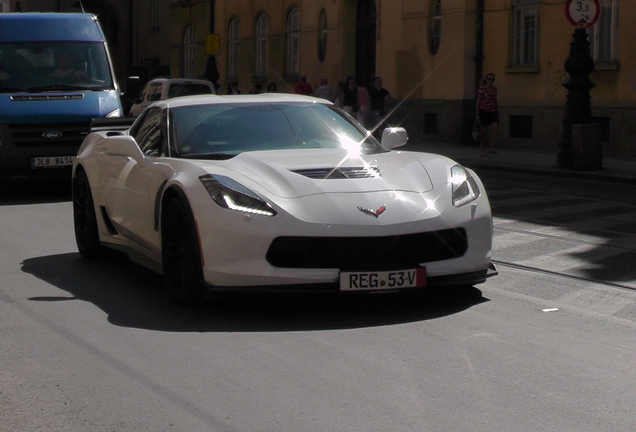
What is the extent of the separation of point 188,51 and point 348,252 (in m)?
40.2

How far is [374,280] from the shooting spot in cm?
632

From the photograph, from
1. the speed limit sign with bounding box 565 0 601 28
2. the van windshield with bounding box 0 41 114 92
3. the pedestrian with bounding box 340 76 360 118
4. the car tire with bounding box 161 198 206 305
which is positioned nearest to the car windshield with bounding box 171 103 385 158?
the car tire with bounding box 161 198 206 305

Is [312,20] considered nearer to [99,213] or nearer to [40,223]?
[40,223]

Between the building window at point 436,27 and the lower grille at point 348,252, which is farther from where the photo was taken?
the building window at point 436,27

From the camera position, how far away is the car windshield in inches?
293

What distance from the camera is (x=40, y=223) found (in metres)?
11.5

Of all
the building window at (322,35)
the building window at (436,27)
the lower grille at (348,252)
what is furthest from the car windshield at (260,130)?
the building window at (322,35)

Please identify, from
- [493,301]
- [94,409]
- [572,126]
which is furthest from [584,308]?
[572,126]

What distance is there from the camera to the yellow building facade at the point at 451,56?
22.5m

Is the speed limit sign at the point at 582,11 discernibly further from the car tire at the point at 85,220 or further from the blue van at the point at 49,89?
the car tire at the point at 85,220

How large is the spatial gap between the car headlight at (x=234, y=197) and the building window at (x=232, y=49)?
34.5 m

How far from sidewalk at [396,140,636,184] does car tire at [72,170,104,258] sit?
10.6 meters

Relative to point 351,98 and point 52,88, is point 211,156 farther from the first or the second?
point 351,98

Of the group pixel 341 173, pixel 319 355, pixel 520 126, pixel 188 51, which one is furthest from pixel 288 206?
pixel 188 51
